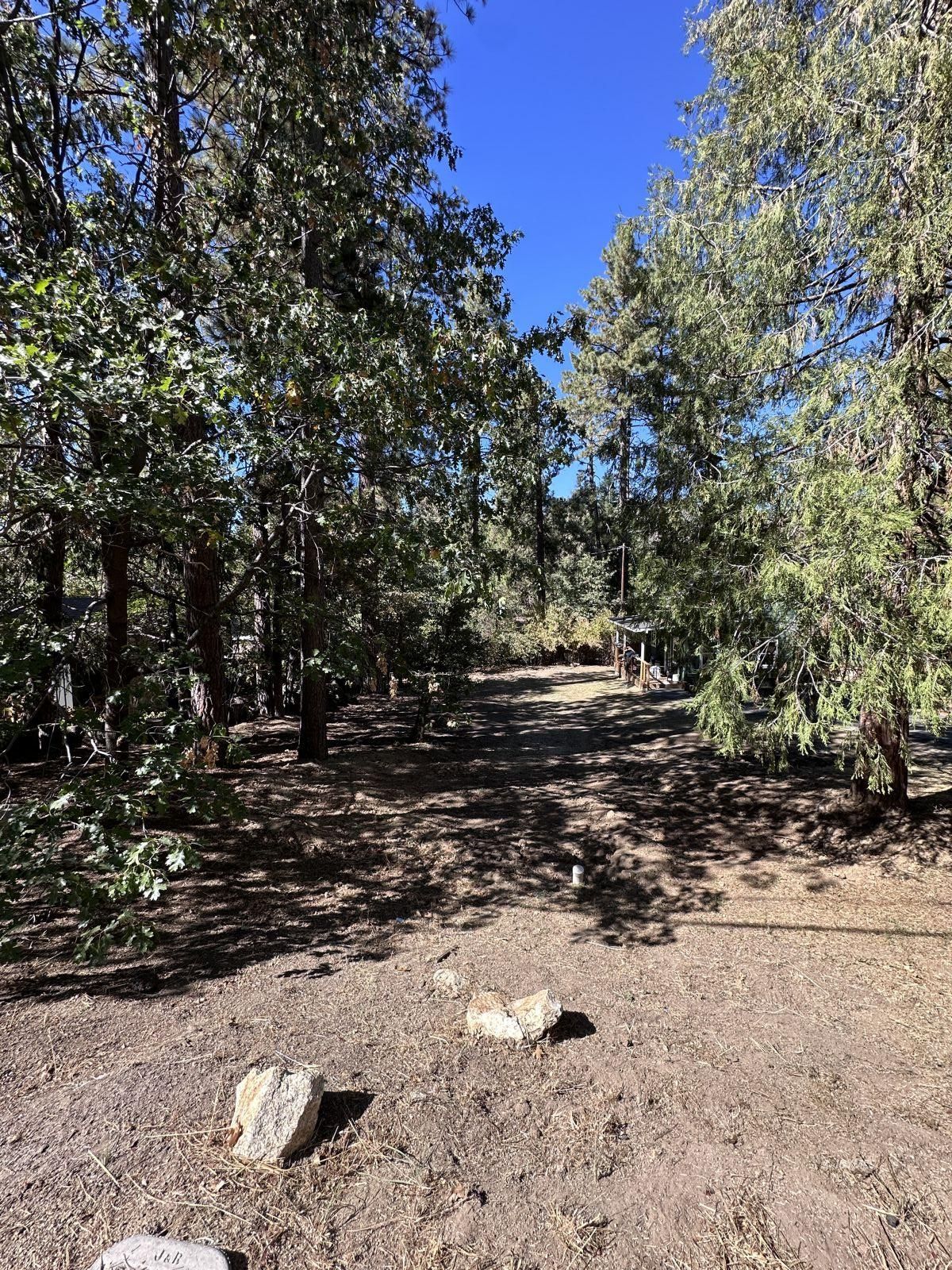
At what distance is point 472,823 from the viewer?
6719mm

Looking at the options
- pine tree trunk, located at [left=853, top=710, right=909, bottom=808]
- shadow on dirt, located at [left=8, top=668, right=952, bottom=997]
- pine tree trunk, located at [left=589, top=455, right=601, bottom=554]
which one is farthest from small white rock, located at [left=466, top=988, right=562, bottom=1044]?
pine tree trunk, located at [left=589, top=455, right=601, bottom=554]

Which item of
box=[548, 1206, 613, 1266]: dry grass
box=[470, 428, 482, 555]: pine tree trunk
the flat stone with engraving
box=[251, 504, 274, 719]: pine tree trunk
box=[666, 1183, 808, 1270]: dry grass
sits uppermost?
box=[470, 428, 482, 555]: pine tree trunk

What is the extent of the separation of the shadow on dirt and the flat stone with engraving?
1848 mm

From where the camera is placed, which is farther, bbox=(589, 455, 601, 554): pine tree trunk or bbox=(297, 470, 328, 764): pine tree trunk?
bbox=(589, 455, 601, 554): pine tree trunk

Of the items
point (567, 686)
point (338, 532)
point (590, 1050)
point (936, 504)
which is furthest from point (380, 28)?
point (567, 686)

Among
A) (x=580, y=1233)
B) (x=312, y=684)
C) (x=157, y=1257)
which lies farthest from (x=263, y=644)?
(x=580, y=1233)

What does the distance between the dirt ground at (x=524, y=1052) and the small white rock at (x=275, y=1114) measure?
72 millimetres

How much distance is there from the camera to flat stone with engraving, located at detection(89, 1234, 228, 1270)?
5.71 ft

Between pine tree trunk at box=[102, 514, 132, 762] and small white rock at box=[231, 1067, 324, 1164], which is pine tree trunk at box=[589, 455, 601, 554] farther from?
small white rock at box=[231, 1067, 324, 1164]

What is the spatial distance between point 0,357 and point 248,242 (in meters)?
3.32

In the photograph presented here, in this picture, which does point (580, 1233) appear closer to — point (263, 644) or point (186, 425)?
point (186, 425)

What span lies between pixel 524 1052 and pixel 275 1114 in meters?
1.28

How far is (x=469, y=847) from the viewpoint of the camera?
6172 millimetres

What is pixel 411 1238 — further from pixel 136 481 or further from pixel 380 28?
pixel 380 28
